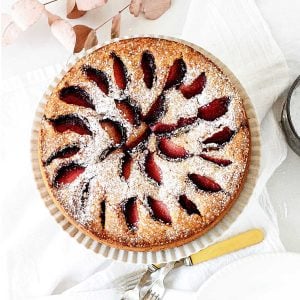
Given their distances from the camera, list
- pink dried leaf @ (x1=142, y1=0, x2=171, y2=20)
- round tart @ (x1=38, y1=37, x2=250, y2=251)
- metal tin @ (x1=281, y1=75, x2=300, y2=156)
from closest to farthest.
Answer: round tart @ (x1=38, y1=37, x2=250, y2=251) → metal tin @ (x1=281, y1=75, x2=300, y2=156) → pink dried leaf @ (x1=142, y1=0, x2=171, y2=20)

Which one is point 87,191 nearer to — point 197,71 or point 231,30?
point 197,71

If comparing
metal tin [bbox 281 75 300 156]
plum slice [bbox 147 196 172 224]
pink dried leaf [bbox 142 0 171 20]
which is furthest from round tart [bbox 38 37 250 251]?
pink dried leaf [bbox 142 0 171 20]

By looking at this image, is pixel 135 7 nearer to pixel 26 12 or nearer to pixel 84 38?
pixel 84 38

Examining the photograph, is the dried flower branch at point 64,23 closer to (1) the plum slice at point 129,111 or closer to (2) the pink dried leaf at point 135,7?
(2) the pink dried leaf at point 135,7

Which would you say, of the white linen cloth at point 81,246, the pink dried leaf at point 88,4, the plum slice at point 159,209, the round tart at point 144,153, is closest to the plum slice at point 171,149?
the round tart at point 144,153

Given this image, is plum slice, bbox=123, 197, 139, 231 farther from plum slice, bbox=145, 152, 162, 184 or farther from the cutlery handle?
the cutlery handle

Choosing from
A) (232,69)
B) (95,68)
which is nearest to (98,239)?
(95,68)
